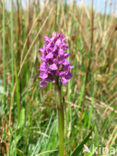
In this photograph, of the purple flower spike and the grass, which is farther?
the grass

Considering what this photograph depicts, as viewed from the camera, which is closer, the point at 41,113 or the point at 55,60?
the point at 55,60

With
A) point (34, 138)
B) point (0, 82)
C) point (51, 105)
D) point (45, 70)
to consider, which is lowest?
point (34, 138)

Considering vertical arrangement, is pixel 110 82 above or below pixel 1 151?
above

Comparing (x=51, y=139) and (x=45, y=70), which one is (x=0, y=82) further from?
(x=45, y=70)

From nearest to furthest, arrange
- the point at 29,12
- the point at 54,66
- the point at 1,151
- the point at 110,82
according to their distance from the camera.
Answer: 1. the point at 54,66
2. the point at 1,151
3. the point at 110,82
4. the point at 29,12

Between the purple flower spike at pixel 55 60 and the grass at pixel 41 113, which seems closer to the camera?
the purple flower spike at pixel 55 60

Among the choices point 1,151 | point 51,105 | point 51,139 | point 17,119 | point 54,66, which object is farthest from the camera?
point 51,105

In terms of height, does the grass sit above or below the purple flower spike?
below

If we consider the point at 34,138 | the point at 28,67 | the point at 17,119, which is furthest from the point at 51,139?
the point at 28,67

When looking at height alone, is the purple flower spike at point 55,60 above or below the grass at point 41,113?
above

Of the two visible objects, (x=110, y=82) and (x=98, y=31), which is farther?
(x=98, y=31)

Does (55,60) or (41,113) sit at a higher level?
(55,60)
